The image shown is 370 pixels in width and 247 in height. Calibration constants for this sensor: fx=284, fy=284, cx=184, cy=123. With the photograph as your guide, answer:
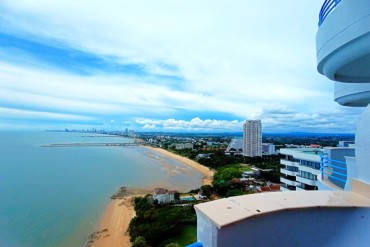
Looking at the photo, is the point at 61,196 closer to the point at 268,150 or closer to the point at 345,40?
the point at 345,40

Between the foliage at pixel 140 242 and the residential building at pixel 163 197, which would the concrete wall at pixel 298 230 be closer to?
the foliage at pixel 140 242

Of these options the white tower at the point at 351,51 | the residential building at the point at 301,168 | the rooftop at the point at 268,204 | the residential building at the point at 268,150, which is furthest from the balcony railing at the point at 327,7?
the residential building at the point at 268,150

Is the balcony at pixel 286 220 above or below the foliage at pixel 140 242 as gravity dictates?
above

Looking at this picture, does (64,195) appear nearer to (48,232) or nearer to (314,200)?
(48,232)

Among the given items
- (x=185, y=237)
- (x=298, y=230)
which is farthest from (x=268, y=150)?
(x=298, y=230)

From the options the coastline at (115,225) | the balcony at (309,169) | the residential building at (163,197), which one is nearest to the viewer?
the balcony at (309,169)

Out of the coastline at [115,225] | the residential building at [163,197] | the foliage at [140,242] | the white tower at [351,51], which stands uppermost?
the white tower at [351,51]

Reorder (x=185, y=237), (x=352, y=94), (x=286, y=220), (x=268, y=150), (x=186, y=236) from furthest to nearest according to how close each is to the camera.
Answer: (x=268, y=150)
(x=186, y=236)
(x=185, y=237)
(x=352, y=94)
(x=286, y=220)
